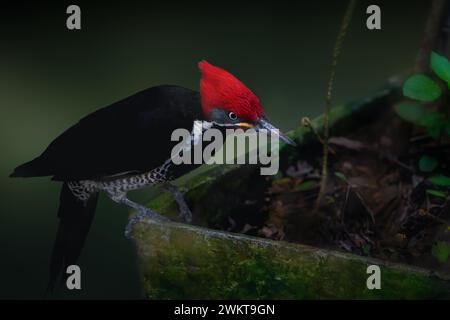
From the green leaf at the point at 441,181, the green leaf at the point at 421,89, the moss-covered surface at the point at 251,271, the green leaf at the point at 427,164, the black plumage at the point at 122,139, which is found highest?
the green leaf at the point at 421,89

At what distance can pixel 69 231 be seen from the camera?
6.34 feet

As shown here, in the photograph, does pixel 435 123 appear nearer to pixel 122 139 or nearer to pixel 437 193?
pixel 437 193

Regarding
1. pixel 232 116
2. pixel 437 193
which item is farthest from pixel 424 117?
pixel 232 116

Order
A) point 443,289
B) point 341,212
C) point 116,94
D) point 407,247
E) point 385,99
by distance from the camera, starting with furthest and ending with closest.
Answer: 1. point 385,99
2. point 116,94
3. point 341,212
4. point 407,247
5. point 443,289

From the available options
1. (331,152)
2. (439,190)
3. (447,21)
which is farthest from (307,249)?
(447,21)

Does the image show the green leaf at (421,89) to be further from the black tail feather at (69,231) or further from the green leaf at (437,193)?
the black tail feather at (69,231)

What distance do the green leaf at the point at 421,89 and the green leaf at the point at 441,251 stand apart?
0.39 meters

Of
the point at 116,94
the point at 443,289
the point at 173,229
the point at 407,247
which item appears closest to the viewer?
the point at 443,289

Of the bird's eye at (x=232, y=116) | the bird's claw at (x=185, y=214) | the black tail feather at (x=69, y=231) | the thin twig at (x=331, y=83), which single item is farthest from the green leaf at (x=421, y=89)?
the black tail feather at (x=69, y=231)

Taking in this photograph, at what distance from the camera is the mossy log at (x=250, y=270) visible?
1510mm

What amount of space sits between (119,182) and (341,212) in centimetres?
60

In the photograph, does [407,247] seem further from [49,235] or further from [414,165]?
[49,235]

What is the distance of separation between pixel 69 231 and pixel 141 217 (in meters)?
0.33

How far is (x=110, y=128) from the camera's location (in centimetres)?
172
